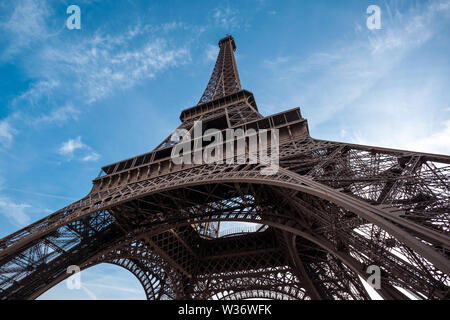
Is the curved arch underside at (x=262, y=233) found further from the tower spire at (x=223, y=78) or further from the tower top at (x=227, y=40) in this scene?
the tower top at (x=227, y=40)

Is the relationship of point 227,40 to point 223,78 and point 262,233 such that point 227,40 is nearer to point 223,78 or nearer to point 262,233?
point 223,78

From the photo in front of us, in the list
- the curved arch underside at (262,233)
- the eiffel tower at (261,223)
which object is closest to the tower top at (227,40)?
the eiffel tower at (261,223)

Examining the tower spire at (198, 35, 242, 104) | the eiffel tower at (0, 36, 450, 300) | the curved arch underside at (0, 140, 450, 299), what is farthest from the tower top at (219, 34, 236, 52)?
the curved arch underside at (0, 140, 450, 299)

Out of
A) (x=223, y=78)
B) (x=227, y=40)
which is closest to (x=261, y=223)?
(x=223, y=78)

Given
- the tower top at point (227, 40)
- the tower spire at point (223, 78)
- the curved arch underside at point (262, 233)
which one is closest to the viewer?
the curved arch underside at point (262, 233)

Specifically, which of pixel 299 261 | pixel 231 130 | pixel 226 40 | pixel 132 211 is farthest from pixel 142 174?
pixel 226 40

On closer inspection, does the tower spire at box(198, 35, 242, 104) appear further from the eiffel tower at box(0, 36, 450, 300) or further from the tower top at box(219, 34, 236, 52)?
the eiffel tower at box(0, 36, 450, 300)
